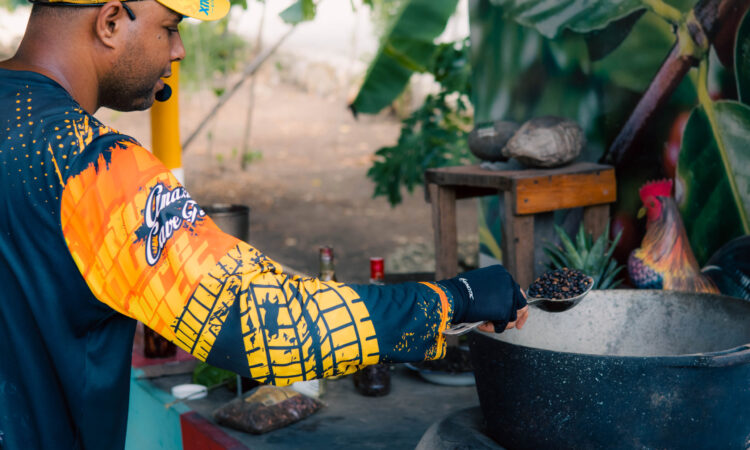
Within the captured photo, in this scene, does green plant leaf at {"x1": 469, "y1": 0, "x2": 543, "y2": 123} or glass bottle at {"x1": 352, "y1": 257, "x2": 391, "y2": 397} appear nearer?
glass bottle at {"x1": 352, "y1": 257, "x2": 391, "y2": 397}

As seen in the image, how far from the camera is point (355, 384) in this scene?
3381mm

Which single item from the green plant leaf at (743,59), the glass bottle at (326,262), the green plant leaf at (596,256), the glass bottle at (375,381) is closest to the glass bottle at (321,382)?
the glass bottle at (326,262)

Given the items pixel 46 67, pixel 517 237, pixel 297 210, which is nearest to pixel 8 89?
pixel 46 67

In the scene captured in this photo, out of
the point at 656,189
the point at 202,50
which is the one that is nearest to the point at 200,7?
the point at 656,189

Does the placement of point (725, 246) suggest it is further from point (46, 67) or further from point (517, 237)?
point (46, 67)

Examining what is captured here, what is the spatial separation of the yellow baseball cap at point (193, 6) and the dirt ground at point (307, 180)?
580cm

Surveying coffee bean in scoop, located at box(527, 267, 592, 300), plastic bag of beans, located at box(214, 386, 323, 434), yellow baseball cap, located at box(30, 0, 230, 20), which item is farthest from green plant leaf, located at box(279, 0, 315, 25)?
yellow baseball cap, located at box(30, 0, 230, 20)

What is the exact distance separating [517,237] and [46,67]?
2.17 m

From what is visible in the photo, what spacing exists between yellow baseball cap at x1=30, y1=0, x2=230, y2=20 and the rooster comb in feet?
7.02

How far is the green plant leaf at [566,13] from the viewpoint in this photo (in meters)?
3.47

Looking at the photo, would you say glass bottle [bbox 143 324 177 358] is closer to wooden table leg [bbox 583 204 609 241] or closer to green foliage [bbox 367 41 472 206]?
wooden table leg [bbox 583 204 609 241]

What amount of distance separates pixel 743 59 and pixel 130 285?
259 cm

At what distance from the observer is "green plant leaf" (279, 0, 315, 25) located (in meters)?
4.41

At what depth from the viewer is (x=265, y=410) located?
2.94 metres
